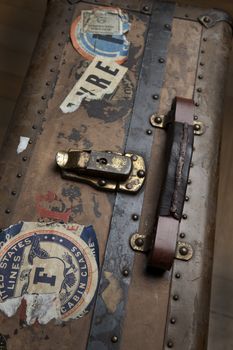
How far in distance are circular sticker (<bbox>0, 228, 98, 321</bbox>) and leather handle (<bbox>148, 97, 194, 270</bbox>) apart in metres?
0.15

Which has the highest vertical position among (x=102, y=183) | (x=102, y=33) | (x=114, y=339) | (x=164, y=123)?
(x=102, y=33)

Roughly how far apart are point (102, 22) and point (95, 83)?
0.68 feet

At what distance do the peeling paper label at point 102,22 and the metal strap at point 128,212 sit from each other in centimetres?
9

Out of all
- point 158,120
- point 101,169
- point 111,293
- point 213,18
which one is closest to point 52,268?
point 111,293

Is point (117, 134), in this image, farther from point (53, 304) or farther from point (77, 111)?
point (53, 304)

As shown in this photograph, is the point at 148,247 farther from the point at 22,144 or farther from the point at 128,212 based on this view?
the point at 22,144

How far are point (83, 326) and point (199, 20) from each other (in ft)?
2.87

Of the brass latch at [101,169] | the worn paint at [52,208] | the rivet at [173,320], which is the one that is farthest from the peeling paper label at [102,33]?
the rivet at [173,320]

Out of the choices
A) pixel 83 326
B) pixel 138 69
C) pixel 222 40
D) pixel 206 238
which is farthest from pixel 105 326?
pixel 222 40

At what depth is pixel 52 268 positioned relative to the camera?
1.06 m

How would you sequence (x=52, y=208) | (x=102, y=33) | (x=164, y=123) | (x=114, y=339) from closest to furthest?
1. (x=114, y=339)
2. (x=52, y=208)
3. (x=164, y=123)
4. (x=102, y=33)

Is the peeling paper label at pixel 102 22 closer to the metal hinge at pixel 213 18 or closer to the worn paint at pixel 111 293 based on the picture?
the metal hinge at pixel 213 18

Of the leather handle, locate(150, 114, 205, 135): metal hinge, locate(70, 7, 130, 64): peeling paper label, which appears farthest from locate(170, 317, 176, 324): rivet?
locate(70, 7, 130, 64): peeling paper label

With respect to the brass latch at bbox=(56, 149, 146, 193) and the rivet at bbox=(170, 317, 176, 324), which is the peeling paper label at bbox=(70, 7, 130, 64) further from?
the rivet at bbox=(170, 317, 176, 324)
